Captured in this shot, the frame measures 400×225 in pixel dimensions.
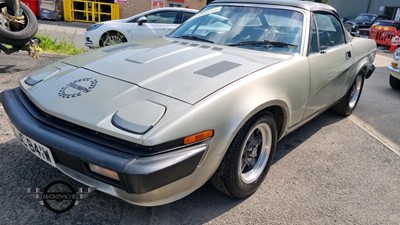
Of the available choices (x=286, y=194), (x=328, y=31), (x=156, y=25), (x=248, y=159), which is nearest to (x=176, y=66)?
(x=248, y=159)

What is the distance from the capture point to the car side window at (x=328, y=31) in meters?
3.48

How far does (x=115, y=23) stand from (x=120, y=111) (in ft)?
23.6

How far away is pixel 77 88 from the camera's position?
7.23 feet

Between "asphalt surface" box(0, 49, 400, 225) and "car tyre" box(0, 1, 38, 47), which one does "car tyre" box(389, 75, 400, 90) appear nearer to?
"asphalt surface" box(0, 49, 400, 225)

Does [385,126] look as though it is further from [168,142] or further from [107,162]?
[107,162]

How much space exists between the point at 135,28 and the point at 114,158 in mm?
7159

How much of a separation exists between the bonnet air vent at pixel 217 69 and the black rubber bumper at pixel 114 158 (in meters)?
0.64

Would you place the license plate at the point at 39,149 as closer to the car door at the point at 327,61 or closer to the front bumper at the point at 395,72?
the car door at the point at 327,61


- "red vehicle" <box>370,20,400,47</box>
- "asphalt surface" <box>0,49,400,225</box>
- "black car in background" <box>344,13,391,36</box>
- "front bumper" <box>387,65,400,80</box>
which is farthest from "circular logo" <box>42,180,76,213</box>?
"black car in background" <box>344,13,391,36</box>

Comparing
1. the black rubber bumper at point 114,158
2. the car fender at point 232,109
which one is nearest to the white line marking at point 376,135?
the car fender at point 232,109

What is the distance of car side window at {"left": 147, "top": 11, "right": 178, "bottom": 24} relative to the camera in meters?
8.59

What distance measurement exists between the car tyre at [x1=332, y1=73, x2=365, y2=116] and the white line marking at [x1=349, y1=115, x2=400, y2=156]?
0.15 meters

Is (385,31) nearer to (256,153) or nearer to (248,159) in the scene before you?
(256,153)

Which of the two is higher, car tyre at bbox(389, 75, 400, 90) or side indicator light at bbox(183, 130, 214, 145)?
side indicator light at bbox(183, 130, 214, 145)
